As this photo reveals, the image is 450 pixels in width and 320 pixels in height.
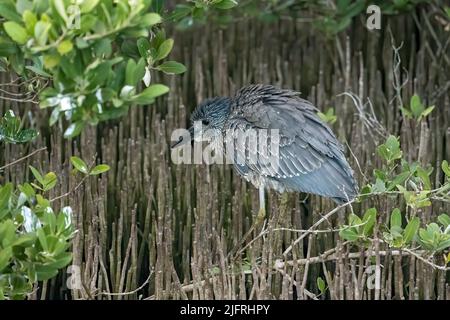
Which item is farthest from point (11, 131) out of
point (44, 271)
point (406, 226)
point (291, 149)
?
point (406, 226)

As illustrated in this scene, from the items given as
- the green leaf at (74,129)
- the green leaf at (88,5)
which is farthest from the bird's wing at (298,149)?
the green leaf at (88,5)

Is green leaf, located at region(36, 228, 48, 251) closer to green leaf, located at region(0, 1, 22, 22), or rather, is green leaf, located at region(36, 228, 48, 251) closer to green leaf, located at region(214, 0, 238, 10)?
green leaf, located at region(0, 1, 22, 22)

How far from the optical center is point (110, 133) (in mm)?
5395

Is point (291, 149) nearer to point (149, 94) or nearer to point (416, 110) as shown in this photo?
point (416, 110)

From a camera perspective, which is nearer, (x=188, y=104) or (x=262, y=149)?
(x=262, y=149)

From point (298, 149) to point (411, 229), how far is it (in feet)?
2.82

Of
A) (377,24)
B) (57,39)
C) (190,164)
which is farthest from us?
(377,24)

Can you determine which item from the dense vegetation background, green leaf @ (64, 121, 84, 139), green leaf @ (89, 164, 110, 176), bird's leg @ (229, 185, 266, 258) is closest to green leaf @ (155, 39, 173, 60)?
the dense vegetation background

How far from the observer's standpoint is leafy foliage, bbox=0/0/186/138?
3066 mm

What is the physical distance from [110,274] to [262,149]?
0.90 m

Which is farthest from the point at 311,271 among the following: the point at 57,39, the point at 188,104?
the point at 188,104

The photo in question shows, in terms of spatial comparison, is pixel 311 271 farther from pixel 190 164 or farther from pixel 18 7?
pixel 18 7

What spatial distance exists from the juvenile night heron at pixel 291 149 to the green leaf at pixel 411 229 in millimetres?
488

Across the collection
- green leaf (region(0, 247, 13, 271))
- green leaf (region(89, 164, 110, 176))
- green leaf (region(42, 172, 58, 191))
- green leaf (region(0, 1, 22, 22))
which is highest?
green leaf (region(0, 1, 22, 22))
